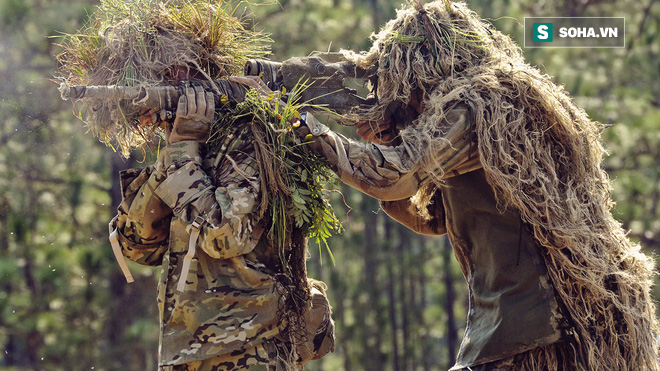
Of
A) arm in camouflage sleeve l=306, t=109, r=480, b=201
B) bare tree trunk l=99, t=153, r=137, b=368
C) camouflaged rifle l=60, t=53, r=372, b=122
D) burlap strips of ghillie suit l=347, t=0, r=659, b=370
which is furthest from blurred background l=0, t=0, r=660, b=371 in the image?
arm in camouflage sleeve l=306, t=109, r=480, b=201

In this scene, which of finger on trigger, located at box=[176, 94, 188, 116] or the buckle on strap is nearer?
the buckle on strap

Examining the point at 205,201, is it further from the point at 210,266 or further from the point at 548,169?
the point at 548,169

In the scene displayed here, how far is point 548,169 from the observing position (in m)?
3.36

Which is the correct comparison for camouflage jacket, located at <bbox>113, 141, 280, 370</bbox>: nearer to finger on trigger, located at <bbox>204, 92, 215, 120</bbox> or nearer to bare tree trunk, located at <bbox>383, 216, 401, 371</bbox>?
finger on trigger, located at <bbox>204, 92, 215, 120</bbox>

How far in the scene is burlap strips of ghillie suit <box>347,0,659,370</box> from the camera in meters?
3.26

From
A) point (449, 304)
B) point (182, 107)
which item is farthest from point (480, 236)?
point (449, 304)

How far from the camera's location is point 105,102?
3.31 m

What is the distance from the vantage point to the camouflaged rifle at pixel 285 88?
322cm

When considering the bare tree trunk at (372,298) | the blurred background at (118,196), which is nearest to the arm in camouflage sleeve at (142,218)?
the blurred background at (118,196)

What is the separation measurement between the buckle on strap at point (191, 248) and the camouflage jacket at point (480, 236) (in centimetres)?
61

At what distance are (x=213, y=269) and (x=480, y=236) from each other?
1.17m

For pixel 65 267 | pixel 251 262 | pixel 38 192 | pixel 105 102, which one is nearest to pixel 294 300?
pixel 251 262

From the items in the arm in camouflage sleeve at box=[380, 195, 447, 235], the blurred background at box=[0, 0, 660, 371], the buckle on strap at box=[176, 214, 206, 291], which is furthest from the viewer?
the blurred background at box=[0, 0, 660, 371]

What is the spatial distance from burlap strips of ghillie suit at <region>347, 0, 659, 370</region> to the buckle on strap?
98cm
